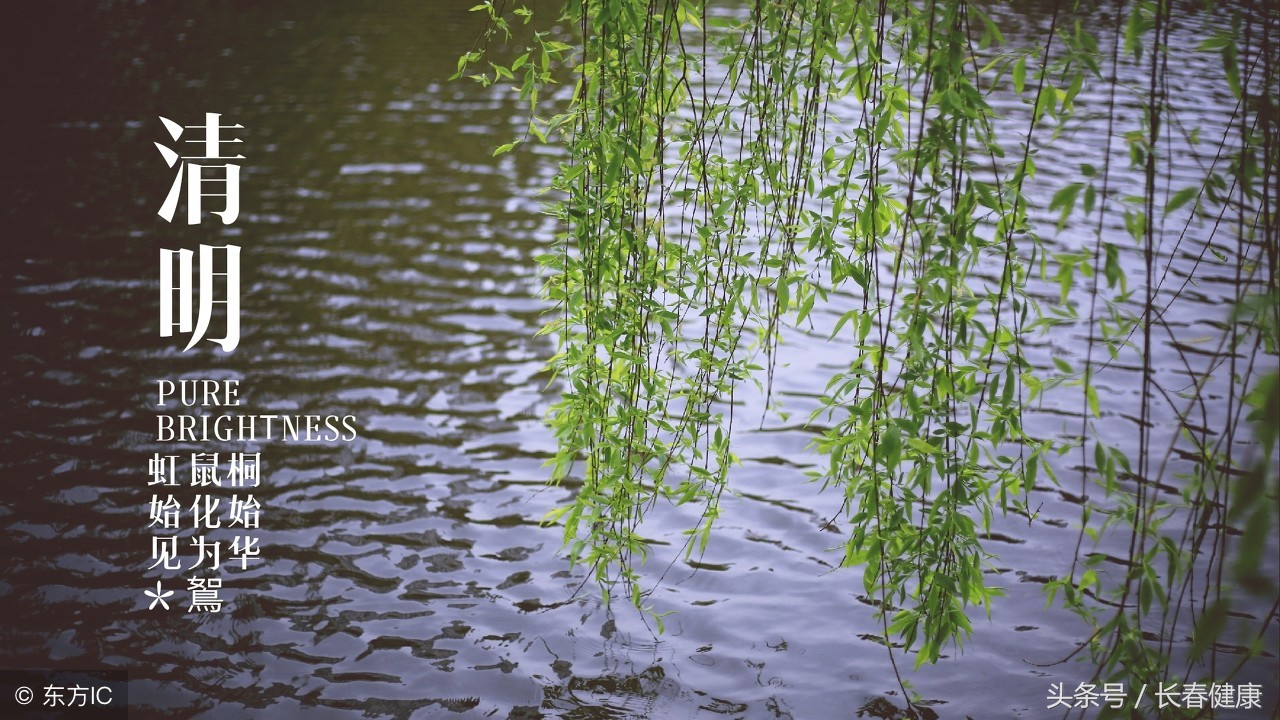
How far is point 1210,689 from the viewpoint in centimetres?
150

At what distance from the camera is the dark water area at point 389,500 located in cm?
300

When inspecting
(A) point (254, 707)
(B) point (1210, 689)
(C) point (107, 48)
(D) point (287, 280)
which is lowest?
(A) point (254, 707)

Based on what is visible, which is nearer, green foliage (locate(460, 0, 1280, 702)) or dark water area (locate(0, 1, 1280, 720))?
green foliage (locate(460, 0, 1280, 702))

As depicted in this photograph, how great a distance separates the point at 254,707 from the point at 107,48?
854 cm

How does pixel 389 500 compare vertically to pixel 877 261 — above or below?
below

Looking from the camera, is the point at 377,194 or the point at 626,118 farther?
the point at 377,194

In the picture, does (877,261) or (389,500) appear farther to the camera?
(389,500)

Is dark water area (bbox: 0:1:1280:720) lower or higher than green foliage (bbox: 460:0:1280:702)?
lower

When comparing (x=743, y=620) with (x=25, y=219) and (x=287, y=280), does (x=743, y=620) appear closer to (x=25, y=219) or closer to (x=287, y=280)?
(x=287, y=280)

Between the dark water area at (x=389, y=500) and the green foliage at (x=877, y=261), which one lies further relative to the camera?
the dark water area at (x=389, y=500)

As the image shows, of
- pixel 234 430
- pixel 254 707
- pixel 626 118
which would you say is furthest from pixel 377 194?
pixel 626 118

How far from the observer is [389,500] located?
388cm

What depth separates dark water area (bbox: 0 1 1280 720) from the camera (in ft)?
9.84

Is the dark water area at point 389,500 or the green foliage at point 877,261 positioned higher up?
the green foliage at point 877,261
